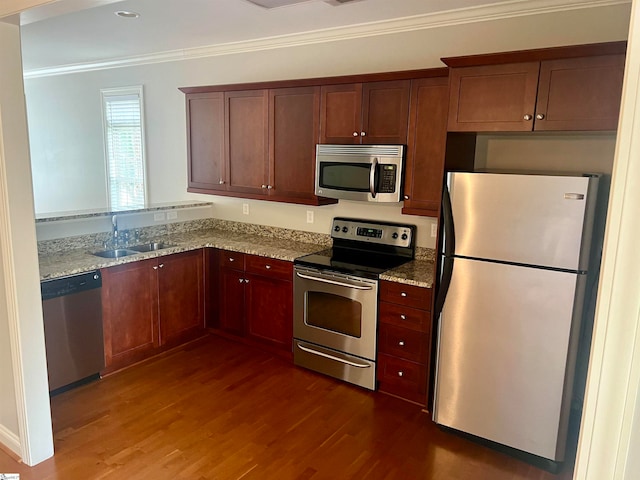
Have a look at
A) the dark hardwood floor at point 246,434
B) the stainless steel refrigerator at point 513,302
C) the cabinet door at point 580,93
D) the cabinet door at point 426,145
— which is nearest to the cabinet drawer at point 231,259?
the dark hardwood floor at point 246,434

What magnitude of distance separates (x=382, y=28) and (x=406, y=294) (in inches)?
79.0

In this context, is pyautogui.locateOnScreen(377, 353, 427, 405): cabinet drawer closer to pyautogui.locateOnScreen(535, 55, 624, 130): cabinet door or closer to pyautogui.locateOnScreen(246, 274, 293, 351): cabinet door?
pyautogui.locateOnScreen(246, 274, 293, 351): cabinet door

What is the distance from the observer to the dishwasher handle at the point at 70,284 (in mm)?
2893

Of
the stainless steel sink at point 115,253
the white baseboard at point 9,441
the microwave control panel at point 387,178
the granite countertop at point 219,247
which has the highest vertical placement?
the microwave control panel at point 387,178

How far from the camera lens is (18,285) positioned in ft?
7.54

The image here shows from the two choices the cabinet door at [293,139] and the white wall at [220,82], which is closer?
the white wall at [220,82]

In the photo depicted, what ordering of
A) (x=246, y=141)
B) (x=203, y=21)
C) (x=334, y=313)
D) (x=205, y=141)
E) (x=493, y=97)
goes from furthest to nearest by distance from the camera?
(x=205, y=141) < (x=246, y=141) < (x=203, y=21) < (x=334, y=313) < (x=493, y=97)

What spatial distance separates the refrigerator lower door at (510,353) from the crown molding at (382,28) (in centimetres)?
166

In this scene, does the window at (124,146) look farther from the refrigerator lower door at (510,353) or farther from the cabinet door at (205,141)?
the refrigerator lower door at (510,353)

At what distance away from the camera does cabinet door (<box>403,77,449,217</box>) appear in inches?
118

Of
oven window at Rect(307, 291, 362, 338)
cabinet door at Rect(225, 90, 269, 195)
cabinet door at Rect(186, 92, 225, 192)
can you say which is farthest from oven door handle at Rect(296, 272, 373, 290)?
cabinet door at Rect(186, 92, 225, 192)

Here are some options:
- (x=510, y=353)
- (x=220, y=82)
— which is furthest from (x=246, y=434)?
(x=220, y=82)

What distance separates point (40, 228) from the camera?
11.0 ft

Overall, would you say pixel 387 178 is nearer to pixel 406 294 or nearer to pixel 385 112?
pixel 385 112
